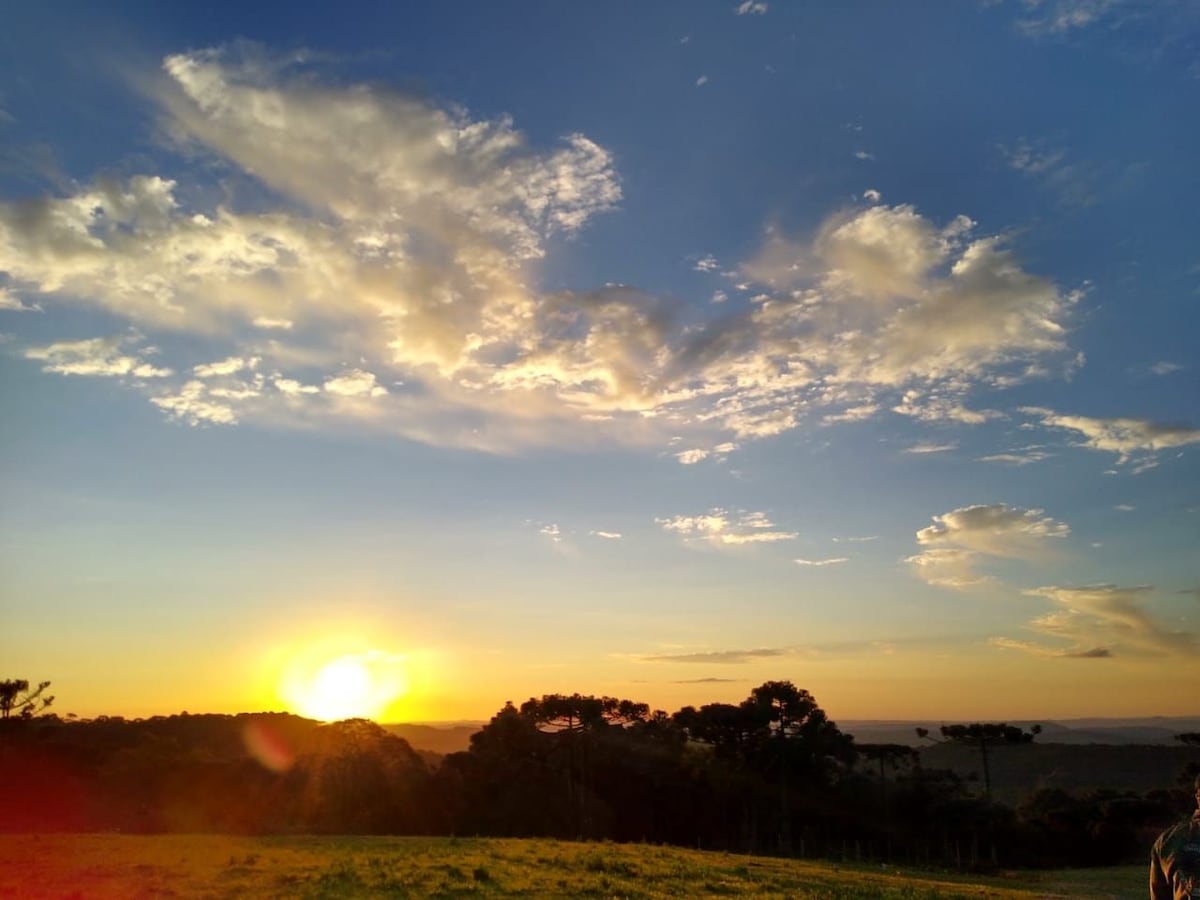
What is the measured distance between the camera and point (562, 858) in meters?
30.9

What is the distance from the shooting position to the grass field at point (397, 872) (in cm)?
2238

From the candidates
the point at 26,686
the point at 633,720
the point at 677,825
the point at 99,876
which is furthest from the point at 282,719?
the point at 99,876

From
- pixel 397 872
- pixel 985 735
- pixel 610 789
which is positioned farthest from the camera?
pixel 985 735

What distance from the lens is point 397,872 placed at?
26.2 m

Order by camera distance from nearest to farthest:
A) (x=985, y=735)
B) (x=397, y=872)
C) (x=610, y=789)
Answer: (x=397, y=872), (x=610, y=789), (x=985, y=735)

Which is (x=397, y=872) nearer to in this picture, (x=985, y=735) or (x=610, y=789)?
(x=610, y=789)

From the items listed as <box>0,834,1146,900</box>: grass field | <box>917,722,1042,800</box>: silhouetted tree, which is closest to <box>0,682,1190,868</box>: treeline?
<box>917,722,1042,800</box>: silhouetted tree

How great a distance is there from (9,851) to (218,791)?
42.0 m

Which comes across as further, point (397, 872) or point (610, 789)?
point (610, 789)

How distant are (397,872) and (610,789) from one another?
5269 centimetres

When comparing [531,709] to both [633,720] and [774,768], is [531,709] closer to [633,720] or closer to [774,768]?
[633,720]

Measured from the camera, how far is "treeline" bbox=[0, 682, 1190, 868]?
217 ft

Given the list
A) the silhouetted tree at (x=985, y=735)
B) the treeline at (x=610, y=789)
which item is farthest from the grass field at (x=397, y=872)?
the silhouetted tree at (x=985, y=735)

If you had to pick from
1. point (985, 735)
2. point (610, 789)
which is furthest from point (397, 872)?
point (985, 735)
